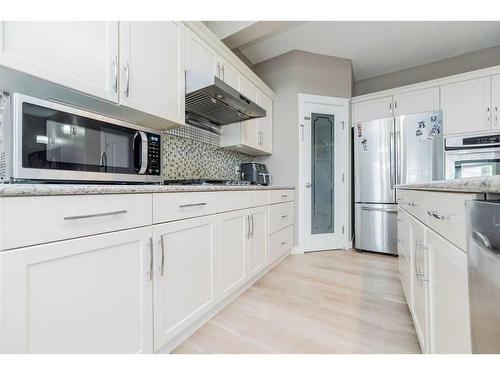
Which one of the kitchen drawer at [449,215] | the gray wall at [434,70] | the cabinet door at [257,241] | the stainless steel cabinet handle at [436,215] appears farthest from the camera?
the gray wall at [434,70]

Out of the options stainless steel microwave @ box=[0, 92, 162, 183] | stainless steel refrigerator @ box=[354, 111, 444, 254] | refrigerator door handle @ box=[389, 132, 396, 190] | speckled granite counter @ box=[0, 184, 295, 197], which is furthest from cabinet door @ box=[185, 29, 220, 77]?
refrigerator door handle @ box=[389, 132, 396, 190]

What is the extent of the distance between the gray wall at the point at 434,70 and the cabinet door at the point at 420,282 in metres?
3.16

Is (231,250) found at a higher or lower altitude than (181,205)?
lower

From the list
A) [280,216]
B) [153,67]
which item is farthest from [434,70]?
[153,67]

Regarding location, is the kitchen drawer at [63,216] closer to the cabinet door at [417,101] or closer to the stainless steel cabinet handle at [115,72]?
the stainless steel cabinet handle at [115,72]

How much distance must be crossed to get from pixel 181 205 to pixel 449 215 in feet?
3.42

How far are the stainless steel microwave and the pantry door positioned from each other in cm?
214

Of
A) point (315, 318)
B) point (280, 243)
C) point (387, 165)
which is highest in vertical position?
point (387, 165)

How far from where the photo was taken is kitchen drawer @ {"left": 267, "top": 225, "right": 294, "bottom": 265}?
2114 mm

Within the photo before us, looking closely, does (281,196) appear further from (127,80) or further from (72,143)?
(72,143)

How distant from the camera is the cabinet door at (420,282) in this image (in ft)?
2.96

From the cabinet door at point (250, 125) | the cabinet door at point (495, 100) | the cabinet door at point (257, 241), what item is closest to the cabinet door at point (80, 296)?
the cabinet door at point (257, 241)

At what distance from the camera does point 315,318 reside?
135 cm
